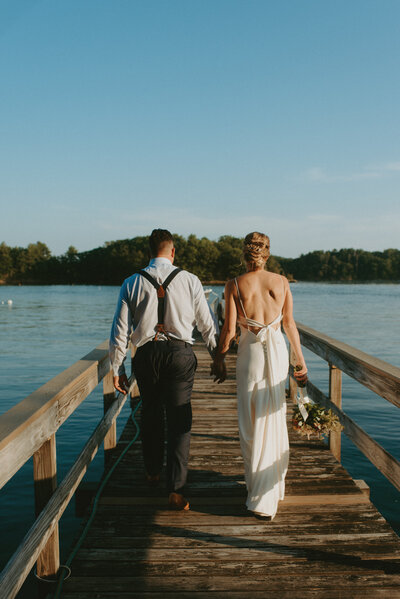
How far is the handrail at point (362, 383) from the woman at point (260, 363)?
0.46 m

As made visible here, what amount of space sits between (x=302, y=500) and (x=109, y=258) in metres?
137

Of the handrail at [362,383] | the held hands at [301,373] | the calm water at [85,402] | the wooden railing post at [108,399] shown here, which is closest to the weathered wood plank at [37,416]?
the wooden railing post at [108,399]

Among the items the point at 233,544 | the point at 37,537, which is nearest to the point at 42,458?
the point at 37,537

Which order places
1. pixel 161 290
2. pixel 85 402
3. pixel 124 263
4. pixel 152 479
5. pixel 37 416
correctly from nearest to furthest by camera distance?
pixel 37 416, pixel 161 290, pixel 152 479, pixel 85 402, pixel 124 263

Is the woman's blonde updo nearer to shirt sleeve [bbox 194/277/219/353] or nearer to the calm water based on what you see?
shirt sleeve [bbox 194/277/219/353]

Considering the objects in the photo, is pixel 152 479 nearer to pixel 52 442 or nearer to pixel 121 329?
pixel 121 329

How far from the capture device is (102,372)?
395cm

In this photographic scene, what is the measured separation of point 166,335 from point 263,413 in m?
0.85

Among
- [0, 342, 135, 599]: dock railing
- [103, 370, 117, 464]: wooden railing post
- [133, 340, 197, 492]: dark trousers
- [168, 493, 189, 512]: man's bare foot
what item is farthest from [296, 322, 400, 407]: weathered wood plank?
[103, 370, 117, 464]: wooden railing post

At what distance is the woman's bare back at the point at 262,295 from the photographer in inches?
131

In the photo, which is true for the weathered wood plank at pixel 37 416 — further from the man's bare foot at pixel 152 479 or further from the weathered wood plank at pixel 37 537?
the man's bare foot at pixel 152 479

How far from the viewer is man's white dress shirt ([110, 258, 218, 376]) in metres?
3.24

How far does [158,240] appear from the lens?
11.2 ft

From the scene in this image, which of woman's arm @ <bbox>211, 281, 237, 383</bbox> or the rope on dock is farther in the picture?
woman's arm @ <bbox>211, 281, 237, 383</bbox>
